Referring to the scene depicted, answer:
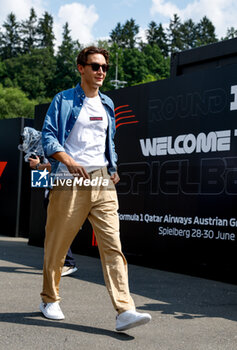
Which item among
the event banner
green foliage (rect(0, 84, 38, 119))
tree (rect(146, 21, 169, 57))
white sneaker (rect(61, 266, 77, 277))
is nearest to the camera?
white sneaker (rect(61, 266, 77, 277))

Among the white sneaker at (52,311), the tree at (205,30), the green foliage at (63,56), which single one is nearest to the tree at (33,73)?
the green foliage at (63,56)

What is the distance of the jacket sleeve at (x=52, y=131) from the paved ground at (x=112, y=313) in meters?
1.33

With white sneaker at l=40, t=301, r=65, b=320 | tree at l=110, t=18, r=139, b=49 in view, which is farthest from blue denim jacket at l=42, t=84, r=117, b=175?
tree at l=110, t=18, r=139, b=49

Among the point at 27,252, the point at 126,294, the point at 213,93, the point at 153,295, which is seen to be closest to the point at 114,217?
the point at 126,294

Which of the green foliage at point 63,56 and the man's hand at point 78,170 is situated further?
the green foliage at point 63,56

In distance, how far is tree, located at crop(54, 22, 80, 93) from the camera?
74438 millimetres

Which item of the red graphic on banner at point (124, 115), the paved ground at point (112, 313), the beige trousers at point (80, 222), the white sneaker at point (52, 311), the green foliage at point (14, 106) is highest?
the green foliage at point (14, 106)

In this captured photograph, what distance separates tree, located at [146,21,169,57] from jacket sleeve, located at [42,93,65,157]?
8457 centimetres

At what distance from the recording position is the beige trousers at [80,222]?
4.39 m

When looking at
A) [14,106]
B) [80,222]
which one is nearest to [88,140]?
[80,222]

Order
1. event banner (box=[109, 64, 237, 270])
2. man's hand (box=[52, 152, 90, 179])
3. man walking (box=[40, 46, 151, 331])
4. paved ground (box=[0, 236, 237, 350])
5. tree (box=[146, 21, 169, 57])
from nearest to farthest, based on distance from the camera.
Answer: paved ground (box=[0, 236, 237, 350]) < man's hand (box=[52, 152, 90, 179]) < man walking (box=[40, 46, 151, 331]) < event banner (box=[109, 64, 237, 270]) < tree (box=[146, 21, 169, 57])

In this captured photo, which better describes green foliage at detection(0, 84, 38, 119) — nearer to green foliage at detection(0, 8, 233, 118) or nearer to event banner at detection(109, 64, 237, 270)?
green foliage at detection(0, 8, 233, 118)

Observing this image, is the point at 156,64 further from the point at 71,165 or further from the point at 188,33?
the point at 71,165

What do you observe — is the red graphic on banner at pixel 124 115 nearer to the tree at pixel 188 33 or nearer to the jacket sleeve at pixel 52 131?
the jacket sleeve at pixel 52 131
